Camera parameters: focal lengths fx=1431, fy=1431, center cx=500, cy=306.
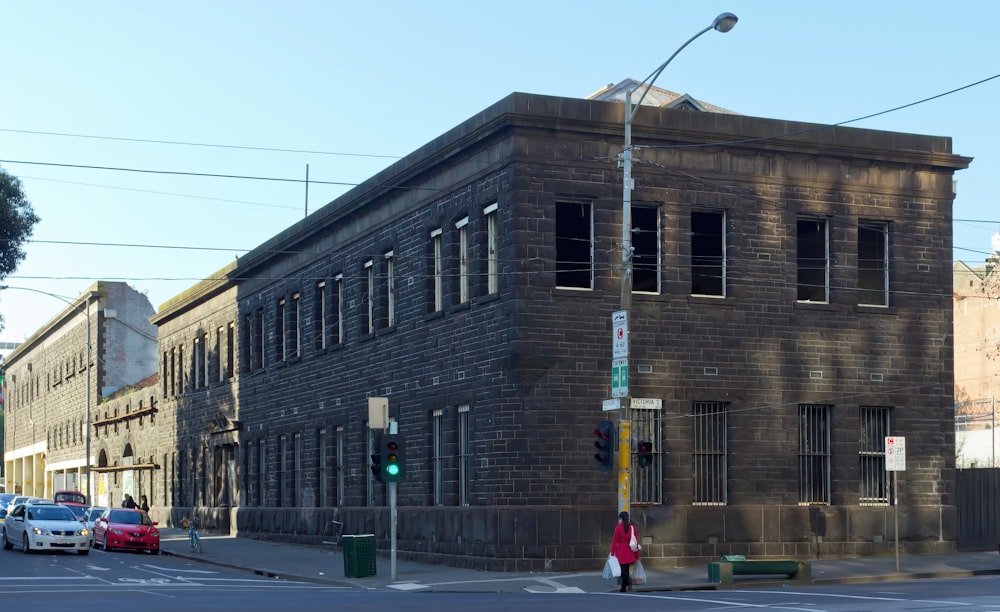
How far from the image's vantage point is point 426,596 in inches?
1037

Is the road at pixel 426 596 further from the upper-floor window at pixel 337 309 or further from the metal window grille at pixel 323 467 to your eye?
the upper-floor window at pixel 337 309

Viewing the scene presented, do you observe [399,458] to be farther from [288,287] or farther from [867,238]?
[288,287]

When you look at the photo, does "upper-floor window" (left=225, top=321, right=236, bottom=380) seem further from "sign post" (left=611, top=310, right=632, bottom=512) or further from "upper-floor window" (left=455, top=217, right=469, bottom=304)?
"sign post" (left=611, top=310, right=632, bottom=512)

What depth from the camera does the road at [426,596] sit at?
2200 centimetres

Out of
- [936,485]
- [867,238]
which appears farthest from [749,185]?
[936,485]

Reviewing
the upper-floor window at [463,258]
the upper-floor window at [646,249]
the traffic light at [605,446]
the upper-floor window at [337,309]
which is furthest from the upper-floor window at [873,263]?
the upper-floor window at [337,309]

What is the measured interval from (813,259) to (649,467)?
678cm

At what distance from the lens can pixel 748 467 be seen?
3350cm

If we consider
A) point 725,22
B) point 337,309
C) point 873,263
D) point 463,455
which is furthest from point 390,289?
point 725,22

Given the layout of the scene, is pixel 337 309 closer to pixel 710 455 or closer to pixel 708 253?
pixel 708 253

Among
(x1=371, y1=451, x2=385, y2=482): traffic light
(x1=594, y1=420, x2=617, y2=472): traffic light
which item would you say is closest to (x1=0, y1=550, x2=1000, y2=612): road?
(x1=371, y1=451, x2=385, y2=482): traffic light

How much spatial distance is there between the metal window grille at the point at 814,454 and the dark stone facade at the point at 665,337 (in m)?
0.14

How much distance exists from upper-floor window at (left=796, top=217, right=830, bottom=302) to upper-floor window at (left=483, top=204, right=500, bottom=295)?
24.7 feet

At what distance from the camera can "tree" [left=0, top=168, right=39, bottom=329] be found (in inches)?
2126
